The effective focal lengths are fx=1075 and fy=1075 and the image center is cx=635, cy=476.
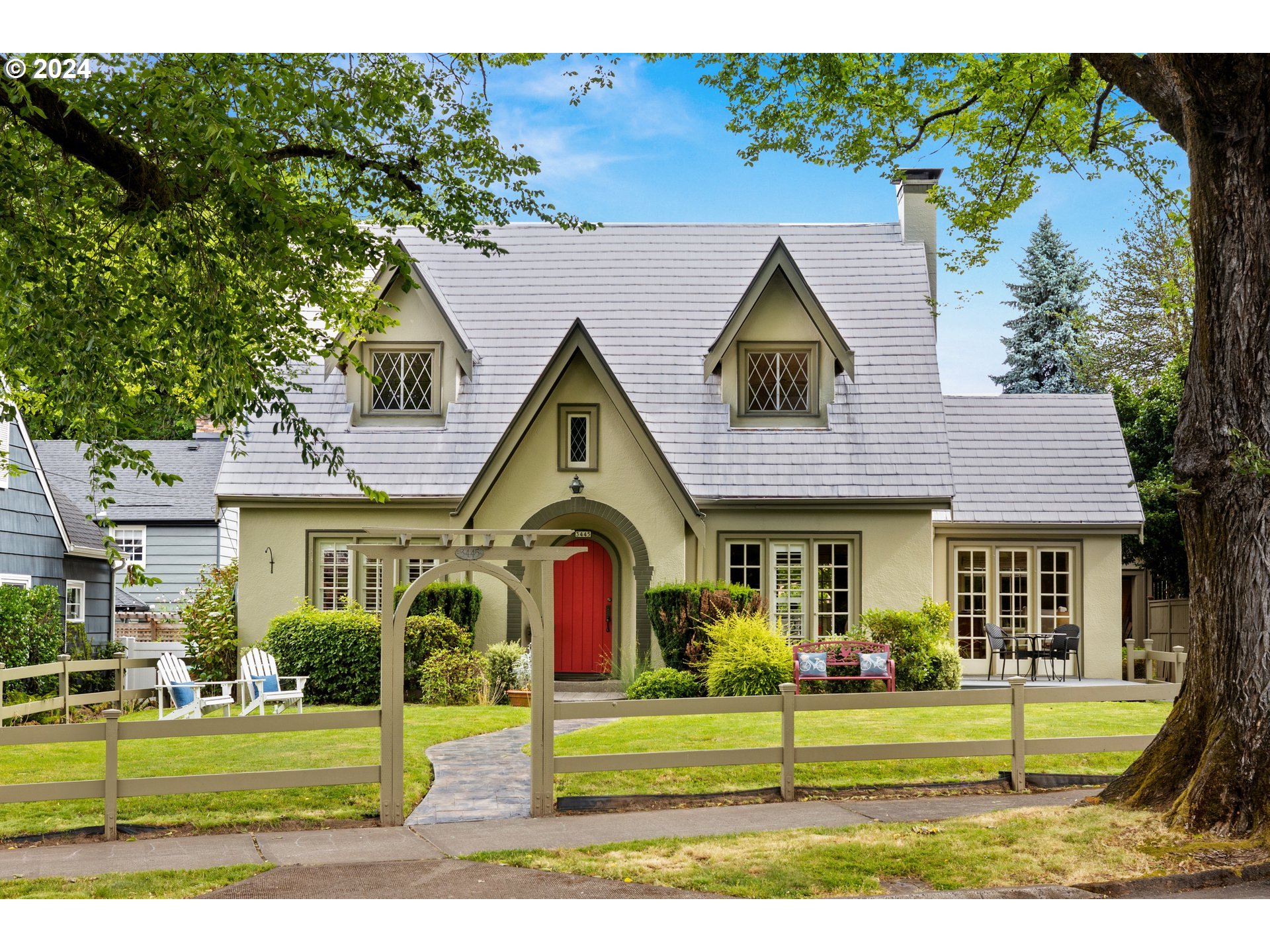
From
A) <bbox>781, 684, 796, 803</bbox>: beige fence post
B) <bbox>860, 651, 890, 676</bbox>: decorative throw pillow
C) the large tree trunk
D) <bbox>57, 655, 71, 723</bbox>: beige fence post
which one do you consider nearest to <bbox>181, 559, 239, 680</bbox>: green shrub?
<bbox>57, 655, 71, 723</bbox>: beige fence post

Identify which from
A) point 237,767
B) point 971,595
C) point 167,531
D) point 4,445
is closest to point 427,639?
point 237,767

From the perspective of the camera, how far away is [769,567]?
1712 centimetres

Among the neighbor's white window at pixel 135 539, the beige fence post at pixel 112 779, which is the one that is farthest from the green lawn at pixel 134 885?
the neighbor's white window at pixel 135 539

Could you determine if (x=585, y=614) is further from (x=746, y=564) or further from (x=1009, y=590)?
(x=1009, y=590)

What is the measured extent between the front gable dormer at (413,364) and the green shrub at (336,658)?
3997 mm

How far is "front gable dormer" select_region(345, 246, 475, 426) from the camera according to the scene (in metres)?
18.1

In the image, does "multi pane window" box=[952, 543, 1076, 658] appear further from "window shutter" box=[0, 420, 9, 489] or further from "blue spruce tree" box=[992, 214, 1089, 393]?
"blue spruce tree" box=[992, 214, 1089, 393]

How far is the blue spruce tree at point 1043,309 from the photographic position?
35281mm

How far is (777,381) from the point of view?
1823 cm

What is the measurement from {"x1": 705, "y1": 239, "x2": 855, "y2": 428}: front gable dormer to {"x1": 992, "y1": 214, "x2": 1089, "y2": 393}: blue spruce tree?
19.7m

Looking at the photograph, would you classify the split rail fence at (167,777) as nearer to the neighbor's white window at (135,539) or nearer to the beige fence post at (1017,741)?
the beige fence post at (1017,741)

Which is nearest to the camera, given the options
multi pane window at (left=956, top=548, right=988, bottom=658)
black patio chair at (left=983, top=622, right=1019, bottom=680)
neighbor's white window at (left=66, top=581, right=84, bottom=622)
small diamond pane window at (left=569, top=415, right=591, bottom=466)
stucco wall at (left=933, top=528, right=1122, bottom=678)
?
small diamond pane window at (left=569, top=415, right=591, bottom=466)

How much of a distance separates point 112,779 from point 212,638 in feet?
30.8

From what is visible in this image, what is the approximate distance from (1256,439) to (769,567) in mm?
9944
